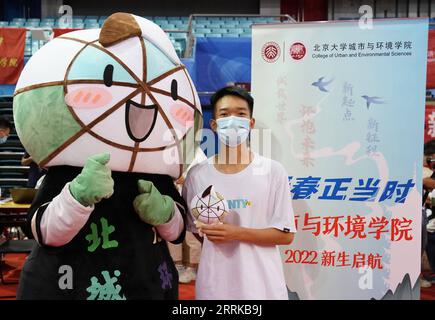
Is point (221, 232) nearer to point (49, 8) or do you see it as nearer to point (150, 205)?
point (150, 205)

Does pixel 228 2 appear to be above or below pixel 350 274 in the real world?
above

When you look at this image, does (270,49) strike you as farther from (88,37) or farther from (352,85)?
(88,37)

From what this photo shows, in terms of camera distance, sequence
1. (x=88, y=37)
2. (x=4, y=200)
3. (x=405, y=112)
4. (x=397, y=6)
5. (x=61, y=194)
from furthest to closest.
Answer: (x=397, y=6) → (x=4, y=200) → (x=405, y=112) → (x=88, y=37) → (x=61, y=194)

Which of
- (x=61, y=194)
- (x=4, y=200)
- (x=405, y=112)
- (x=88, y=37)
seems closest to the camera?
(x=61, y=194)

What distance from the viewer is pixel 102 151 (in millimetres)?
1724

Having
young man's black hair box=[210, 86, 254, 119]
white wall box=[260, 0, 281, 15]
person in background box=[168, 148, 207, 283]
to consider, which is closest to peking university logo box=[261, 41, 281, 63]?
young man's black hair box=[210, 86, 254, 119]

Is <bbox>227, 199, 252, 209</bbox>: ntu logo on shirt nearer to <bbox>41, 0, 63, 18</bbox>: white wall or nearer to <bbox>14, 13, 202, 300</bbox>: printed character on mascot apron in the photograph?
<bbox>14, 13, 202, 300</bbox>: printed character on mascot apron

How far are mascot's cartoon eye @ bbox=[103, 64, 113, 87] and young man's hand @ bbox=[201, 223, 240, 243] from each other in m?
0.64

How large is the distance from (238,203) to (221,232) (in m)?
0.14

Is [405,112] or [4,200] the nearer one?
[405,112]

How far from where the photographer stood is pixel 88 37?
A: 184cm

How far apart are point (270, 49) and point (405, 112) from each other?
83 cm

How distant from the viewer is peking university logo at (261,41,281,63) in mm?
2695
